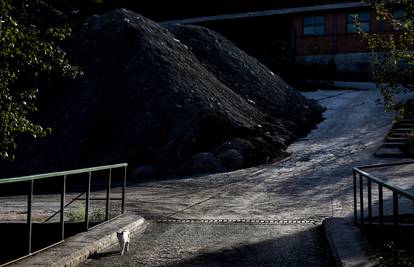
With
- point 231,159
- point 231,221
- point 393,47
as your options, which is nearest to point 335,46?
point 231,159

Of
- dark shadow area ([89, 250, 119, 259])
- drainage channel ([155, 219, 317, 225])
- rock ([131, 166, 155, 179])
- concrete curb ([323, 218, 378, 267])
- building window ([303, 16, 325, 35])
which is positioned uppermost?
building window ([303, 16, 325, 35])

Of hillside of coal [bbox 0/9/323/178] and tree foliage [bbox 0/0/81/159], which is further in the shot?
hillside of coal [bbox 0/9/323/178]

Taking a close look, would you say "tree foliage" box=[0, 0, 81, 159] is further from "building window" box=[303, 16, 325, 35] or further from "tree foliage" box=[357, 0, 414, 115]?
"building window" box=[303, 16, 325, 35]

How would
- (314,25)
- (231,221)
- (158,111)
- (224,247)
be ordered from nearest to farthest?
(224,247) < (231,221) < (158,111) < (314,25)

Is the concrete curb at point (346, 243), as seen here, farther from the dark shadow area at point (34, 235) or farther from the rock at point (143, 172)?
the rock at point (143, 172)

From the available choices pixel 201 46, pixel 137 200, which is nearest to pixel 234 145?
→ pixel 137 200

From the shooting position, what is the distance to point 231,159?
20891mm

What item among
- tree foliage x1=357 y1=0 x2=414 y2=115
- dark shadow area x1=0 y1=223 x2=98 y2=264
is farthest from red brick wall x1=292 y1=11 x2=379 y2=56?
dark shadow area x1=0 y1=223 x2=98 y2=264

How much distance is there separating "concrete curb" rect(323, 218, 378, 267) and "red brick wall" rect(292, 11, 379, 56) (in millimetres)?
33456

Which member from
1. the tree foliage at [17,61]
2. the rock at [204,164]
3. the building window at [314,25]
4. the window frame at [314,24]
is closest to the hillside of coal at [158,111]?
the rock at [204,164]

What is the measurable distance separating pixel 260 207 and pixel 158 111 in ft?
34.4

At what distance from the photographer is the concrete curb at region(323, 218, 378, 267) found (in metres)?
6.91

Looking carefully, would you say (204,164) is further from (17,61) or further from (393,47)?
(17,61)

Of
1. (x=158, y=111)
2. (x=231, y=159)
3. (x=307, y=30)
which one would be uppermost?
(x=307, y=30)
